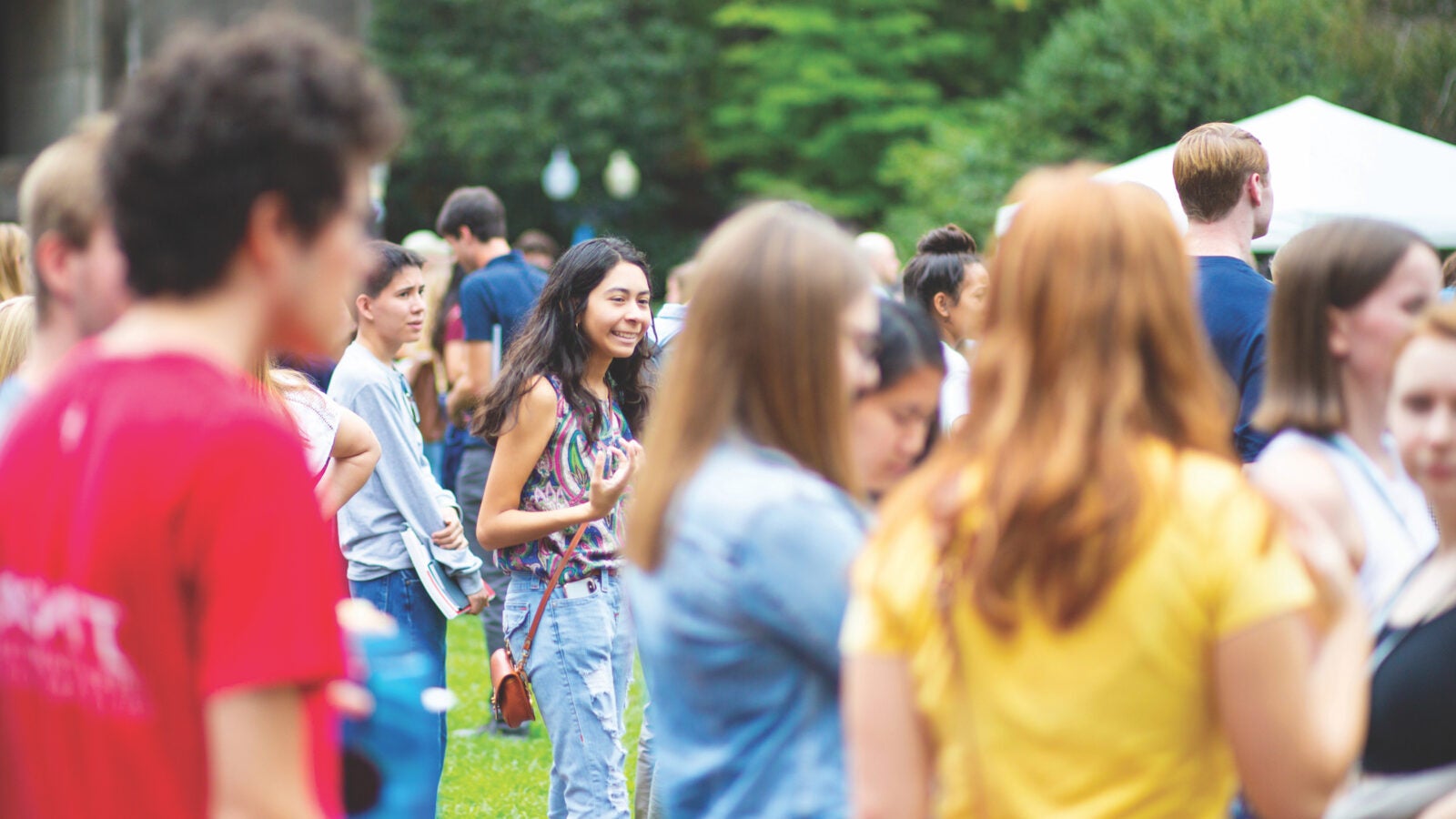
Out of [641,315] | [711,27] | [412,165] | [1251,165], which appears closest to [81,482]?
[641,315]

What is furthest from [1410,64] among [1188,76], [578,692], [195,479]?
[195,479]

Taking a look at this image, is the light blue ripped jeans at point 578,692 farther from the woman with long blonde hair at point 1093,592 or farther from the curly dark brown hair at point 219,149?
the curly dark brown hair at point 219,149

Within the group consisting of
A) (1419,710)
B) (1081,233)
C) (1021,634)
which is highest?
(1081,233)

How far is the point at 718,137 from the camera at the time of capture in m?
33.1

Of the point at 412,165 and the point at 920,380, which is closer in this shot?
the point at 920,380

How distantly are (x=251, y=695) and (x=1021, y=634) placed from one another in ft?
3.13

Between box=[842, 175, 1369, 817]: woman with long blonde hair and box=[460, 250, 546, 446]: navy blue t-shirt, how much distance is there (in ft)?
19.9

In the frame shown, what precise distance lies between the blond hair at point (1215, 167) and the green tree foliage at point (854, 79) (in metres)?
23.6

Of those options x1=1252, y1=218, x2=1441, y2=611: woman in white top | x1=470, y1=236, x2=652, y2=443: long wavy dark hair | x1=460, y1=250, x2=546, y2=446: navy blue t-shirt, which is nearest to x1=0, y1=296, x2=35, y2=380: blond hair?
x1=470, y1=236, x2=652, y2=443: long wavy dark hair

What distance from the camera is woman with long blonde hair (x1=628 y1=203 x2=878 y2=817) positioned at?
2033 mm

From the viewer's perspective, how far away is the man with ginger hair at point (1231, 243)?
458 centimetres

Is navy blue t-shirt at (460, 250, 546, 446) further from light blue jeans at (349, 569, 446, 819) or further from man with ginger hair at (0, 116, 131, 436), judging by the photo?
man with ginger hair at (0, 116, 131, 436)

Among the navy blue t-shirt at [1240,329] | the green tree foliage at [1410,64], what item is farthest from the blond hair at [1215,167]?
the green tree foliage at [1410,64]

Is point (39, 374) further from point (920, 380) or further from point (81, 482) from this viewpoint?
point (920, 380)
